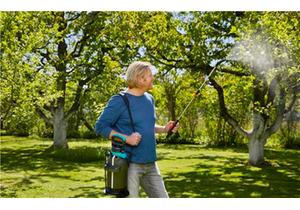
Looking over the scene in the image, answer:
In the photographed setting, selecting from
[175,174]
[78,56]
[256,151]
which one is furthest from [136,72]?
[78,56]

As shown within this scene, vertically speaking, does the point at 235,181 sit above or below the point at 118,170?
below

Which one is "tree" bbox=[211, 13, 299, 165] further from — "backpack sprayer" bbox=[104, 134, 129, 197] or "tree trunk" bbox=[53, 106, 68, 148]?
"tree trunk" bbox=[53, 106, 68, 148]

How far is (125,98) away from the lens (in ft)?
8.83

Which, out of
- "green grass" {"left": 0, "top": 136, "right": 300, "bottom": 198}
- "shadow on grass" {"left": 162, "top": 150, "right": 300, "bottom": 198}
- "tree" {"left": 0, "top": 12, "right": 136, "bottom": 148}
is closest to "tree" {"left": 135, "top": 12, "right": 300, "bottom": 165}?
"shadow on grass" {"left": 162, "top": 150, "right": 300, "bottom": 198}

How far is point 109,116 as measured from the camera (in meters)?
2.65

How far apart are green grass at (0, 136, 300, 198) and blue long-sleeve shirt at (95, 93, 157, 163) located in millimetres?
3290

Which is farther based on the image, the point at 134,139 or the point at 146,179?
the point at 146,179

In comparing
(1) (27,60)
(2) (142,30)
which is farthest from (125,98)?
(2) (142,30)

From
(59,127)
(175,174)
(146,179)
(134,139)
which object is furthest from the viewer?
(59,127)

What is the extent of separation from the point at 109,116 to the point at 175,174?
5371mm

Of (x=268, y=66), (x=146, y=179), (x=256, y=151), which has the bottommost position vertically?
(x=256, y=151)

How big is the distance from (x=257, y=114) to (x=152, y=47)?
2.07 metres

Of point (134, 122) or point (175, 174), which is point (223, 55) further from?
point (134, 122)
